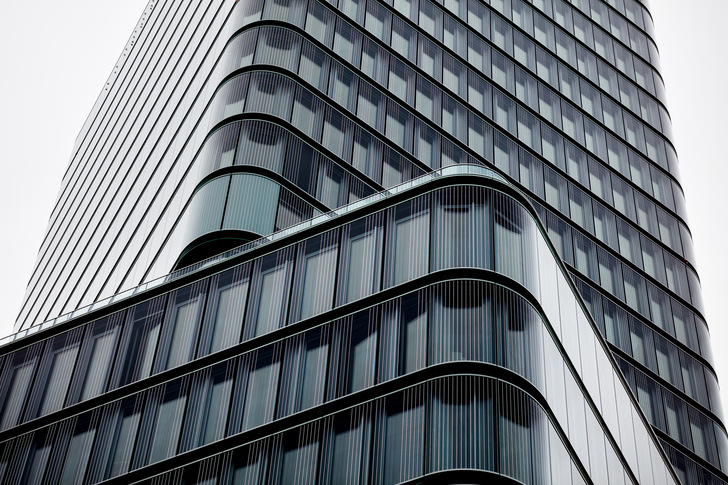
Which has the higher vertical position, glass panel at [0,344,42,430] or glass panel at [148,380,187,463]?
glass panel at [0,344,42,430]

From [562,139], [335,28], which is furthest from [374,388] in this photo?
[562,139]

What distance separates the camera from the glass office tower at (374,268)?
34.1m

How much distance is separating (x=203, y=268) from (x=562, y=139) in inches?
1374

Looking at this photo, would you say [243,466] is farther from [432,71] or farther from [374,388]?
[432,71]

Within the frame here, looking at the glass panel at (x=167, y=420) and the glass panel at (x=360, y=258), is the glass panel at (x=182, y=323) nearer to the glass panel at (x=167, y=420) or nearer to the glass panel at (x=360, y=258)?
the glass panel at (x=167, y=420)

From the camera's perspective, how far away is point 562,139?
7100 cm

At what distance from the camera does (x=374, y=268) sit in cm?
3762

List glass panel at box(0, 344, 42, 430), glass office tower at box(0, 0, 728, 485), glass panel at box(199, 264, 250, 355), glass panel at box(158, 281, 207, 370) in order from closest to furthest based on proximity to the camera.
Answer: glass office tower at box(0, 0, 728, 485) → glass panel at box(199, 264, 250, 355) → glass panel at box(158, 281, 207, 370) → glass panel at box(0, 344, 42, 430)

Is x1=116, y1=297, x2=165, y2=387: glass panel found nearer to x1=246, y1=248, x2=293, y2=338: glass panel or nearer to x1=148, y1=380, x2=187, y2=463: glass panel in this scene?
x1=148, y1=380, x2=187, y2=463: glass panel

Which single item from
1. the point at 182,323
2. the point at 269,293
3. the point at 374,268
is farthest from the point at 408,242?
the point at 182,323

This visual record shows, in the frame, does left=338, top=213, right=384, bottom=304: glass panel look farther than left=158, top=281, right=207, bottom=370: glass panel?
No

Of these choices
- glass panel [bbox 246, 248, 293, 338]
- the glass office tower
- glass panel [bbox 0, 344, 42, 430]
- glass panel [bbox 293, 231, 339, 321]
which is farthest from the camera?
glass panel [bbox 0, 344, 42, 430]

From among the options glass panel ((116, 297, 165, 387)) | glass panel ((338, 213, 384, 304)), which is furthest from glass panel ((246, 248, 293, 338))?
glass panel ((116, 297, 165, 387))

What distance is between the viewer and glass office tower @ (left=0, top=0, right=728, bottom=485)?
34.1 metres
